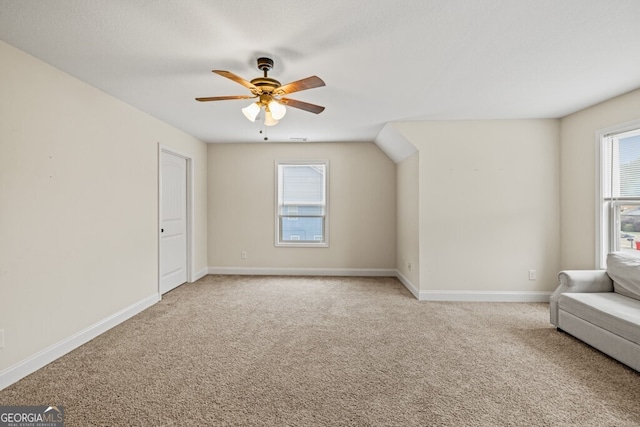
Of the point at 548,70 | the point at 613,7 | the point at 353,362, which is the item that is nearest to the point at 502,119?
the point at 548,70

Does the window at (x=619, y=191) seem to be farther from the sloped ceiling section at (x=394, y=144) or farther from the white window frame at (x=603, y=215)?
the sloped ceiling section at (x=394, y=144)

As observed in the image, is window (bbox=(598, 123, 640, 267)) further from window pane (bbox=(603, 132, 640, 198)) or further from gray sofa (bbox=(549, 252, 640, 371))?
gray sofa (bbox=(549, 252, 640, 371))

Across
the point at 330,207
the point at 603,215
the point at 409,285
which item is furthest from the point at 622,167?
the point at 330,207

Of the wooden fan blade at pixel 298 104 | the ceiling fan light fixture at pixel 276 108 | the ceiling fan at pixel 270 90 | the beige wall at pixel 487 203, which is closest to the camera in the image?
the ceiling fan at pixel 270 90

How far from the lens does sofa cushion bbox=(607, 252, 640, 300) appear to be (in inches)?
103

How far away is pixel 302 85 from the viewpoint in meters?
2.14

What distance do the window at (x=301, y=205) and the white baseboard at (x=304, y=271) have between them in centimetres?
49

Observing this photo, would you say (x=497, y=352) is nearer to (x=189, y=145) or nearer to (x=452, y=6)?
(x=452, y=6)

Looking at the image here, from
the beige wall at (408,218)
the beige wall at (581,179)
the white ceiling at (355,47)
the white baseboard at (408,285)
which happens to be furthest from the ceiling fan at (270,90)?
the beige wall at (581,179)

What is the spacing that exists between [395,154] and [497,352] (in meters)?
3.16

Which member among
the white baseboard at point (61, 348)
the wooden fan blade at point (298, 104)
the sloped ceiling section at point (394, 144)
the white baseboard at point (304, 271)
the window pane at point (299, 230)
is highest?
the sloped ceiling section at point (394, 144)

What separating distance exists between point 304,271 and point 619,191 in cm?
431

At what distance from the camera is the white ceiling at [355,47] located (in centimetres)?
173

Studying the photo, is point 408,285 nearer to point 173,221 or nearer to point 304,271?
point 304,271
